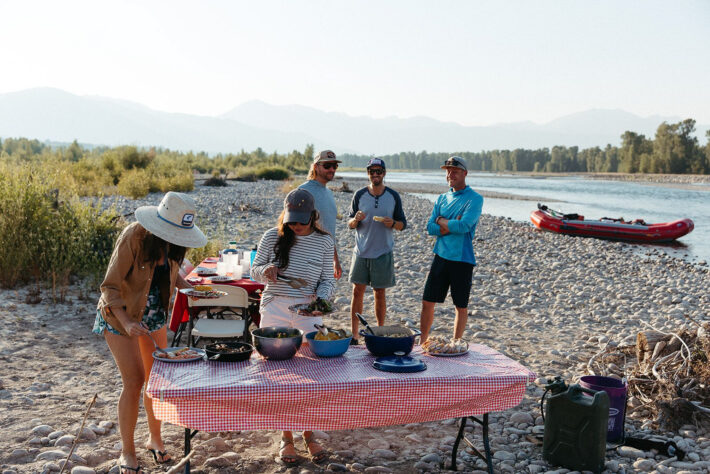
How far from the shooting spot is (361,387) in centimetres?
288

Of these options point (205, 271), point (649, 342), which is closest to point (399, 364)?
point (649, 342)

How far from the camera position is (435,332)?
6.89m

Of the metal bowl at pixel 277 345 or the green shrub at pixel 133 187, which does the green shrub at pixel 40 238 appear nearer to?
the metal bowl at pixel 277 345

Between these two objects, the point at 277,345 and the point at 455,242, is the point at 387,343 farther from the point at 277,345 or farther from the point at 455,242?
the point at 455,242

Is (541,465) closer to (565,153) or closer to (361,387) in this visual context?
(361,387)

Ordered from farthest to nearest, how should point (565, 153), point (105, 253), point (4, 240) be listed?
point (565, 153) < point (105, 253) < point (4, 240)

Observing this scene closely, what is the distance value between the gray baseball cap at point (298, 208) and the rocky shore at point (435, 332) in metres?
1.59

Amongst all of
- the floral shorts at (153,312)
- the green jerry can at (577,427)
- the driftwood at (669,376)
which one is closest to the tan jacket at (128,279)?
the floral shorts at (153,312)

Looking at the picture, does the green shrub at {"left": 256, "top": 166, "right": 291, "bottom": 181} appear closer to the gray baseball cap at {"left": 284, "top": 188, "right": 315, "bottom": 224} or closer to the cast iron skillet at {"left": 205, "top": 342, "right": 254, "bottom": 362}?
the gray baseball cap at {"left": 284, "top": 188, "right": 315, "bottom": 224}

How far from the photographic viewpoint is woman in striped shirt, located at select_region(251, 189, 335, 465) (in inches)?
146

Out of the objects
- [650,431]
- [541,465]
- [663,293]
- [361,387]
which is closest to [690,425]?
[650,431]

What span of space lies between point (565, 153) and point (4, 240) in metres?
141

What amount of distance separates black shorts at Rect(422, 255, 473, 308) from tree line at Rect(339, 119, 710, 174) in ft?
332

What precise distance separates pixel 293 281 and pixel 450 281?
2.20 m
